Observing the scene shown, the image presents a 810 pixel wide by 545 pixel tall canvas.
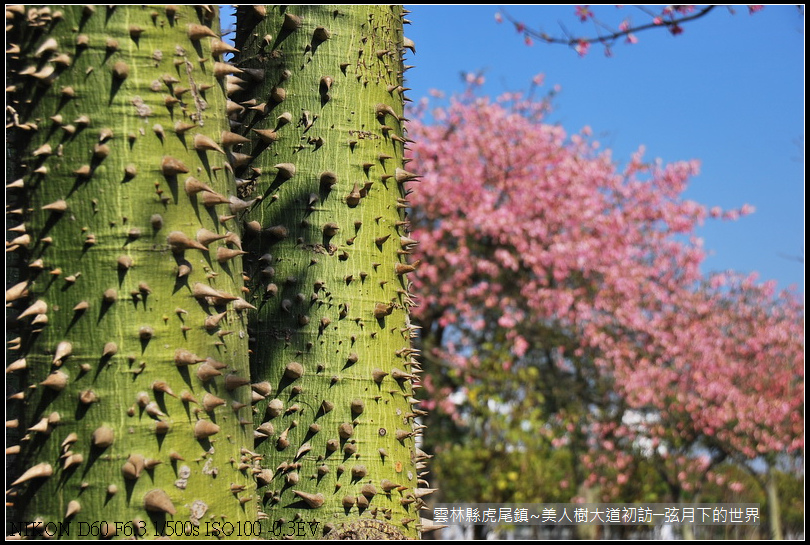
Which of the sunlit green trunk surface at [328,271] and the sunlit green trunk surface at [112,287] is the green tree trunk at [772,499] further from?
the sunlit green trunk surface at [112,287]

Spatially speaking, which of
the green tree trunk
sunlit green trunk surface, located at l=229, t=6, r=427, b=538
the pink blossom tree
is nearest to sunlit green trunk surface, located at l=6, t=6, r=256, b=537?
sunlit green trunk surface, located at l=229, t=6, r=427, b=538

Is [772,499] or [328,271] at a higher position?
[328,271]

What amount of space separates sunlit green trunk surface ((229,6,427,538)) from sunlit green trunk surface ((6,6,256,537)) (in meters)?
0.41

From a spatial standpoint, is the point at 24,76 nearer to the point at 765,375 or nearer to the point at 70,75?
the point at 70,75

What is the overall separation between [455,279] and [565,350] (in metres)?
2.10

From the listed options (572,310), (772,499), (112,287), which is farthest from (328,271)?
(772,499)

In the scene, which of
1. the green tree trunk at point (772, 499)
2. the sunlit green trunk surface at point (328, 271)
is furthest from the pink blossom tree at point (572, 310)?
the sunlit green trunk surface at point (328, 271)

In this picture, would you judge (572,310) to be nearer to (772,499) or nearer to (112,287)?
(772,499)

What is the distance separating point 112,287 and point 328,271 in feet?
2.22

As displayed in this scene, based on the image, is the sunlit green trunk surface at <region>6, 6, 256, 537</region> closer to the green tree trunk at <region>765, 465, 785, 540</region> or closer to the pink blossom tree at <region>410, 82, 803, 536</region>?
the pink blossom tree at <region>410, 82, 803, 536</region>

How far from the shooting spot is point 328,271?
2.12 meters

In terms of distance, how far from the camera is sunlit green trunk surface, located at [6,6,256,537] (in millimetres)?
1544

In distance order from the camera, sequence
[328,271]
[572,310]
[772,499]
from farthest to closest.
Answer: [772,499], [572,310], [328,271]

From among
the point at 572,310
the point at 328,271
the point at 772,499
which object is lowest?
the point at 772,499
